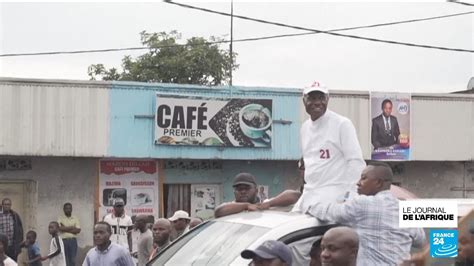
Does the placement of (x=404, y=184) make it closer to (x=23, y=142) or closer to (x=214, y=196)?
(x=214, y=196)

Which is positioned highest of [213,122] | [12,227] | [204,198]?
[213,122]

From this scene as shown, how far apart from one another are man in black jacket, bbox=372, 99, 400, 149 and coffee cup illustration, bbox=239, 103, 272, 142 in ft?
8.91

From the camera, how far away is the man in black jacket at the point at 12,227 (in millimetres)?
15781

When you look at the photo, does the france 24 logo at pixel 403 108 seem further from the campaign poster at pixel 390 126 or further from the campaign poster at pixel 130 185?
the campaign poster at pixel 130 185

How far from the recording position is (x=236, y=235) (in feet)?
18.2

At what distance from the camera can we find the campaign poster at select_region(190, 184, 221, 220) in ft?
62.0

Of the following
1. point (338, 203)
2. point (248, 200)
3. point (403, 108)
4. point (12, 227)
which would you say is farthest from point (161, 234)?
point (403, 108)

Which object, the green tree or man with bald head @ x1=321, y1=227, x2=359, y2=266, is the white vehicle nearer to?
man with bald head @ x1=321, y1=227, x2=359, y2=266

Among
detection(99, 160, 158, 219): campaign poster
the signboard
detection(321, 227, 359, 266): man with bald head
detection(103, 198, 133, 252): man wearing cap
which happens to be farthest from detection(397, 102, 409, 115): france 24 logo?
detection(321, 227, 359, 266): man with bald head

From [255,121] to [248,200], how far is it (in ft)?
40.7

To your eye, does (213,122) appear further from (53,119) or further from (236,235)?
(236,235)

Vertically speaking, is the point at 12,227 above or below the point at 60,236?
above

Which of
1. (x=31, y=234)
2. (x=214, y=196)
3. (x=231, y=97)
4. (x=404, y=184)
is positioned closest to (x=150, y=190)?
(x=214, y=196)

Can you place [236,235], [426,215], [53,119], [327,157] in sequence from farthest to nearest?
[53,119], [327,157], [236,235], [426,215]
